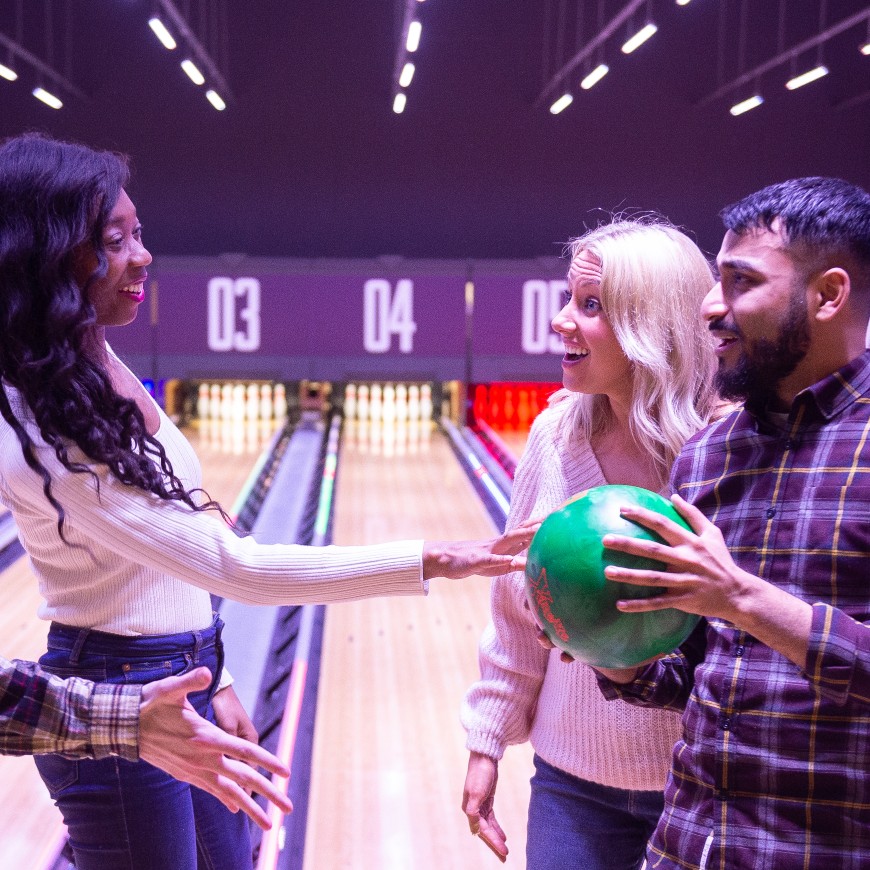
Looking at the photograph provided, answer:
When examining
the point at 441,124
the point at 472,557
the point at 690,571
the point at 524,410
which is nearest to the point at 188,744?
the point at 472,557

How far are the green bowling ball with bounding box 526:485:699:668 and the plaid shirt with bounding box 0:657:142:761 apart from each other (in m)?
0.47

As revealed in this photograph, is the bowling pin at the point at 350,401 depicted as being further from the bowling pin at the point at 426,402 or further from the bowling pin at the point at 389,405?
the bowling pin at the point at 426,402

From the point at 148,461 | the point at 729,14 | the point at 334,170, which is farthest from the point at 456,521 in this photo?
the point at 729,14

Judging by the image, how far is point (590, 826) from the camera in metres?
1.45

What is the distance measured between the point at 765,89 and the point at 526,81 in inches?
78.7

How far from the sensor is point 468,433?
25.5 feet

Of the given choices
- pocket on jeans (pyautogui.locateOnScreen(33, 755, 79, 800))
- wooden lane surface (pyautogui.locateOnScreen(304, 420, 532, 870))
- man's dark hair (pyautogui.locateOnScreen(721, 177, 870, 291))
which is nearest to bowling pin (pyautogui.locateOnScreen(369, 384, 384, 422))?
wooden lane surface (pyautogui.locateOnScreen(304, 420, 532, 870))

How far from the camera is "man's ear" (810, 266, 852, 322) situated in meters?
1.11

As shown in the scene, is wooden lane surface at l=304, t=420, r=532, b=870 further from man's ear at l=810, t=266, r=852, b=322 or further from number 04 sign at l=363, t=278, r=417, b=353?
number 04 sign at l=363, t=278, r=417, b=353

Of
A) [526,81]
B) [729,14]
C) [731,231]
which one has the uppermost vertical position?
[729,14]

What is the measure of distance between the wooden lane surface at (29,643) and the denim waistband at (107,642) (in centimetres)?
129

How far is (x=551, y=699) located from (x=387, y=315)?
6.38 meters

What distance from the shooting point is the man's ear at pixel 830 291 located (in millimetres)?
1114

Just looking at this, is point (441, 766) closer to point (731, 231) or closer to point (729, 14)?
point (731, 231)
